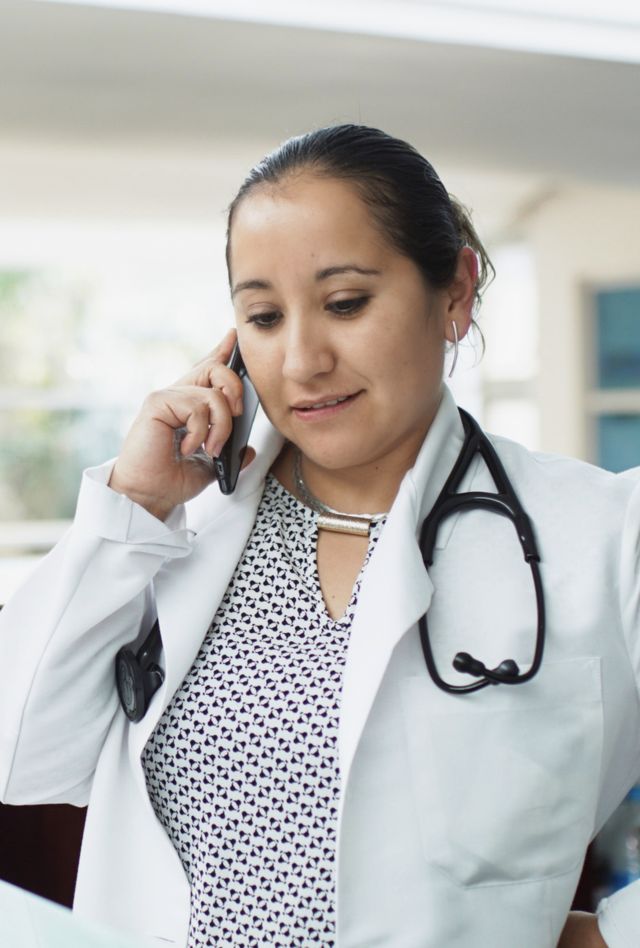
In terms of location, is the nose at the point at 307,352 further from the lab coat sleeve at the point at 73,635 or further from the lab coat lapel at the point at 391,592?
the lab coat sleeve at the point at 73,635

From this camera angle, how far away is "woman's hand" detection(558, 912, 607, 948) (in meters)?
1.15

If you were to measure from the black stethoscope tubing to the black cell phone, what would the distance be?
→ 0.91 feet

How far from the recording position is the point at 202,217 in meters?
5.71

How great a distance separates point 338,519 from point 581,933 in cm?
56

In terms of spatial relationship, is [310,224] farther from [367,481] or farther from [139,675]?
[139,675]

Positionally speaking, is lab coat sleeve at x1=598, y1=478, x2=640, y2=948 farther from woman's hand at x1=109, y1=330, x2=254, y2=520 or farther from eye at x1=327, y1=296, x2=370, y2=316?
woman's hand at x1=109, y1=330, x2=254, y2=520

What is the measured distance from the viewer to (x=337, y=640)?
1222 millimetres

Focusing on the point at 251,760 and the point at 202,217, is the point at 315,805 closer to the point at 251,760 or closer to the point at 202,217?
the point at 251,760

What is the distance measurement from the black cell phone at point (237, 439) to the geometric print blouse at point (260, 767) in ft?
0.49

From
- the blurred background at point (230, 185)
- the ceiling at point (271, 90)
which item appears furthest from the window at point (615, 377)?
the ceiling at point (271, 90)

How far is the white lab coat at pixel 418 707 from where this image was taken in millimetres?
1102

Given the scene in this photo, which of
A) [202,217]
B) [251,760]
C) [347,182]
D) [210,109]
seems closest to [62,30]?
[210,109]

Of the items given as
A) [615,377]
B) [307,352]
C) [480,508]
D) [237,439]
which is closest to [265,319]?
[307,352]

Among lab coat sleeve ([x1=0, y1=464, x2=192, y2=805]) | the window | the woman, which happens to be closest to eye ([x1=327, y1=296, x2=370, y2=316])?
the woman
